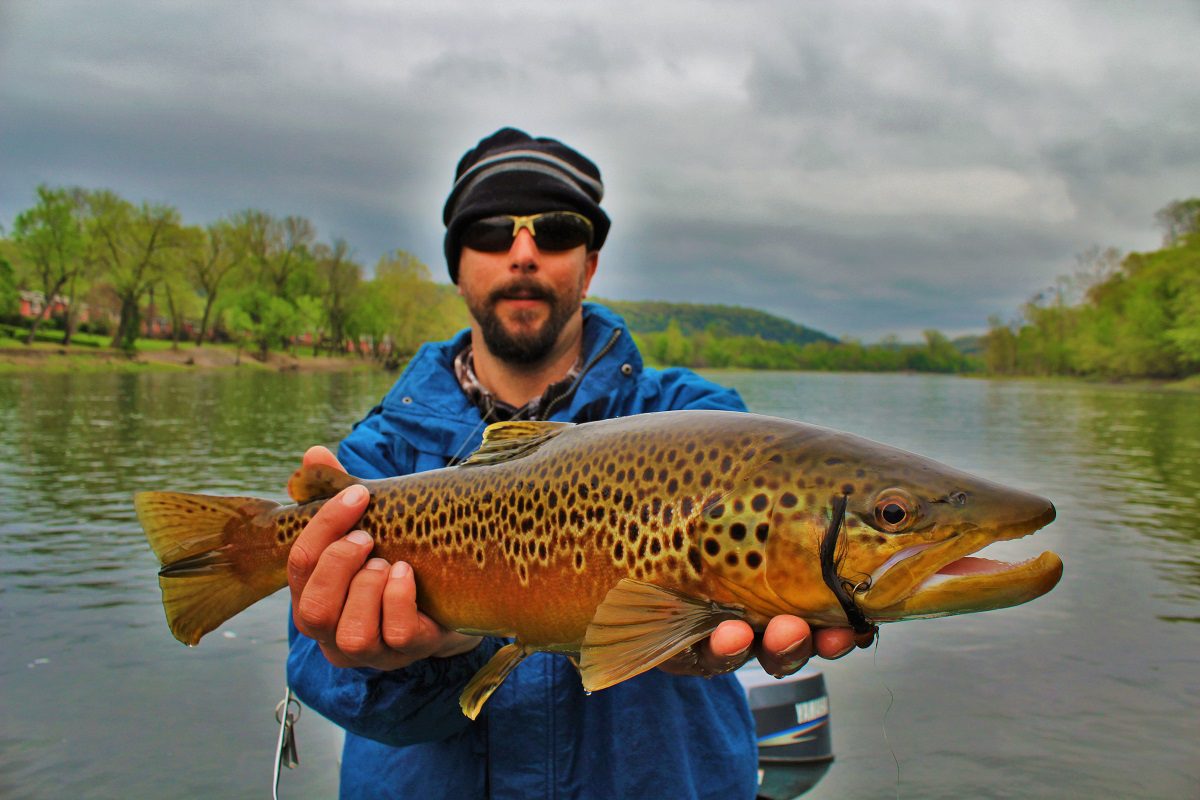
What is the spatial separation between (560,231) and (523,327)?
565 millimetres

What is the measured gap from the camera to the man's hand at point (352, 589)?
2.32 metres

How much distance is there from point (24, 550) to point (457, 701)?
1227 centimetres

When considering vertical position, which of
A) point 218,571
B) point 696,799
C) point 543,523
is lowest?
point 696,799

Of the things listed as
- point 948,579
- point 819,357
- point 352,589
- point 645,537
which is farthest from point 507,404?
point 819,357

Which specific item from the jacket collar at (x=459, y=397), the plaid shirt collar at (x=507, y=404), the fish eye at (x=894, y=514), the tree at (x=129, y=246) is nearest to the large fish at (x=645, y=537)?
the fish eye at (x=894, y=514)

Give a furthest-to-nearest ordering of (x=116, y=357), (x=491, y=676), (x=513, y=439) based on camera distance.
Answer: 1. (x=116, y=357)
2. (x=513, y=439)
3. (x=491, y=676)

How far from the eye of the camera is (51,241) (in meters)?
54.6

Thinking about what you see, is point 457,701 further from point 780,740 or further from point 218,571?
point 780,740

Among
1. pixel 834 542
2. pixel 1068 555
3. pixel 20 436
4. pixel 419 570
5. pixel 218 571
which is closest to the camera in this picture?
pixel 834 542

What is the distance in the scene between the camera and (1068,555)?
42.7 ft

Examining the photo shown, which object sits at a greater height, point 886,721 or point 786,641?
point 786,641

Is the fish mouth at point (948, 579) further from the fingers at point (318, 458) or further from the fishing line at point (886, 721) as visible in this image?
the fishing line at point (886, 721)

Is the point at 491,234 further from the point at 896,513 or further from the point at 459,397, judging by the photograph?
the point at 896,513

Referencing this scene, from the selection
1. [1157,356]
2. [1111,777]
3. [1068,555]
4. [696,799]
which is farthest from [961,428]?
[1157,356]
